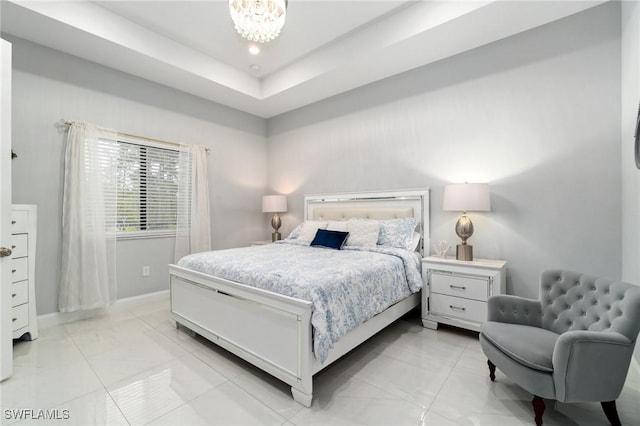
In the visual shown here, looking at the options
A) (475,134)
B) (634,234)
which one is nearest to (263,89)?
(475,134)

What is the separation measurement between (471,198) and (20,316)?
4.23 metres

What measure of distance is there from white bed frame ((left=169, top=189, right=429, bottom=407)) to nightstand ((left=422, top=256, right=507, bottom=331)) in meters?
0.25

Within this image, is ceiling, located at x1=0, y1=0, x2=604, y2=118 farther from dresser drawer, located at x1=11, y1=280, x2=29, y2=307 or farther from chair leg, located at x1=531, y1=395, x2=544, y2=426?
chair leg, located at x1=531, y1=395, x2=544, y2=426

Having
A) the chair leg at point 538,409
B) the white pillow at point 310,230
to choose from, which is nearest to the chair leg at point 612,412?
the chair leg at point 538,409

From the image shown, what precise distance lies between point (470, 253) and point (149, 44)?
13.4 ft

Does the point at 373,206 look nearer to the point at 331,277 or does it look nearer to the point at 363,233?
the point at 363,233

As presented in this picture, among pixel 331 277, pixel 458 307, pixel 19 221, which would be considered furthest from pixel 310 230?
pixel 19 221

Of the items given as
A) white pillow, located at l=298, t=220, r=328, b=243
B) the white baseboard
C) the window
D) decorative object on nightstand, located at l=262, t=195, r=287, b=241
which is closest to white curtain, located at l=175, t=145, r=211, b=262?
the window

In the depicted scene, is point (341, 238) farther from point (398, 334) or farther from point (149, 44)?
point (149, 44)

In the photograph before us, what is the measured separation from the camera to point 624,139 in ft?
7.35

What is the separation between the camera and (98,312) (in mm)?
3232

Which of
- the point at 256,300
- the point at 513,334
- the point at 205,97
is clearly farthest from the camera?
the point at 205,97

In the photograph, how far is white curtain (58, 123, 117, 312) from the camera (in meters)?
2.95

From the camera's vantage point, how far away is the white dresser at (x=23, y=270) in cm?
240
